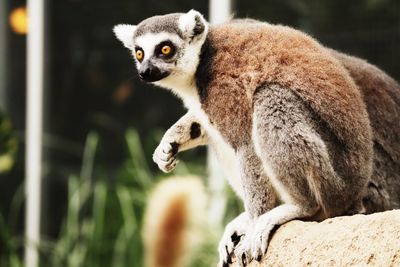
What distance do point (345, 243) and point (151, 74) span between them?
1.57m

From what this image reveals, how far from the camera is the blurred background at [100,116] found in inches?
304

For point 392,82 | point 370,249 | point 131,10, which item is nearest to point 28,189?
point 131,10

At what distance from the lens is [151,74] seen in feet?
15.2

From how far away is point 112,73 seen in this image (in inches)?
361

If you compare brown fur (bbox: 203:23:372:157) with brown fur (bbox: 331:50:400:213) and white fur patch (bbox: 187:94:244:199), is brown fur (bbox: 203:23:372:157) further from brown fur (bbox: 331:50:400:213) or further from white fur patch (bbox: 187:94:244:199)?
brown fur (bbox: 331:50:400:213)

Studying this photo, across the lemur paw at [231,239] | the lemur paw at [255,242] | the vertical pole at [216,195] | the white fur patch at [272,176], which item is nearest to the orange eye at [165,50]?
the white fur patch at [272,176]

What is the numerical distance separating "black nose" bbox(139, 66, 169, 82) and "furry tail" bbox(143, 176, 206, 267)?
0.57 m

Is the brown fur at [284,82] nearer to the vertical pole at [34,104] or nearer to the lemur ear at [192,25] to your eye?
the lemur ear at [192,25]

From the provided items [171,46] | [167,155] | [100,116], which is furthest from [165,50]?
[100,116]

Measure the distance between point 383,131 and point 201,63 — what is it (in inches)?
43.2

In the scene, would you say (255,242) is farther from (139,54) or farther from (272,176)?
(139,54)

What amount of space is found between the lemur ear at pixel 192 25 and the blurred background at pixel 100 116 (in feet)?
8.95

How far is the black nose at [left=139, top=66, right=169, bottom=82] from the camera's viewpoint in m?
4.61

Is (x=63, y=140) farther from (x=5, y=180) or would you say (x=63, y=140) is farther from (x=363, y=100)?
(x=363, y=100)
